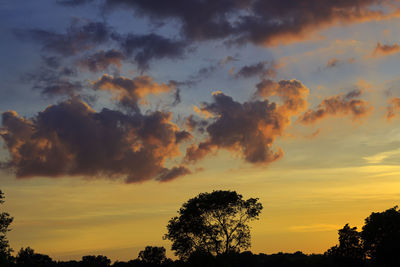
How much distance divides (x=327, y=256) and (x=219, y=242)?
51.1 meters

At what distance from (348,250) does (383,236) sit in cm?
1305

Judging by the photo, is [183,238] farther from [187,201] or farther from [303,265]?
[303,265]

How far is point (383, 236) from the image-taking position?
127 metres

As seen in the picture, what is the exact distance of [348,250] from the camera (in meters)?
136

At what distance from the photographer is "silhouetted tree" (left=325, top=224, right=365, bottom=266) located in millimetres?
134625

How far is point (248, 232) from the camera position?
10838 cm

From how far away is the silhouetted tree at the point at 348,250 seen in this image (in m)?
135

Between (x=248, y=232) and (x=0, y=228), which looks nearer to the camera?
(x=0, y=228)

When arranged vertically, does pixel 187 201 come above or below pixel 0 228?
above

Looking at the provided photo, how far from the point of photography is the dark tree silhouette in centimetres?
12188

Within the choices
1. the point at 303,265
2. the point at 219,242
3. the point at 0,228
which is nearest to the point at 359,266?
the point at 303,265

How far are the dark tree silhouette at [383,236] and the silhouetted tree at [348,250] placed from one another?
4358mm

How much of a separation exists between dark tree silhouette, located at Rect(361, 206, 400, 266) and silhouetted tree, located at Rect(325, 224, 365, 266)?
4.36 meters

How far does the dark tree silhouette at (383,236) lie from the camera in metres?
122
